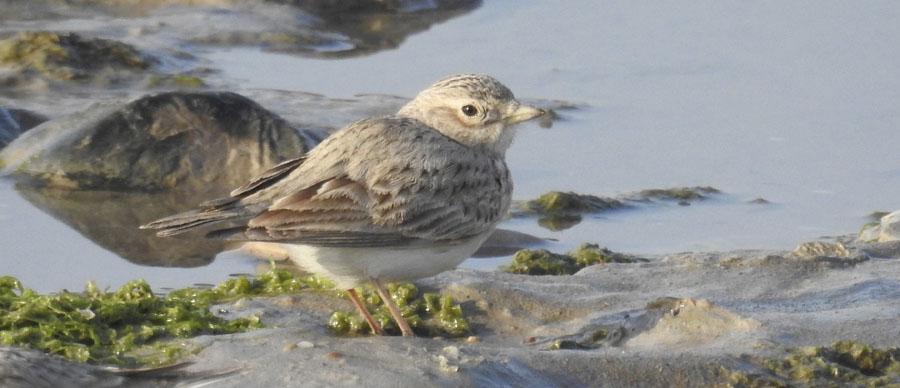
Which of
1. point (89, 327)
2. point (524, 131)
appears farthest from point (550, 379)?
point (524, 131)

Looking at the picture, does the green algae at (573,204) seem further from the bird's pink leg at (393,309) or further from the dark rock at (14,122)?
the bird's pink leg at (393,309)

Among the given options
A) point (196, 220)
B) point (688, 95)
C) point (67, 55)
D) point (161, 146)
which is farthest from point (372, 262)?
point (67, 55)

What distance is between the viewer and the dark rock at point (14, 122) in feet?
36.3

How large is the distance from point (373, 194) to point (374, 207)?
8 centimetres

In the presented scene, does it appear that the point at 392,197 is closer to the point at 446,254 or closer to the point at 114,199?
the point at 446,254

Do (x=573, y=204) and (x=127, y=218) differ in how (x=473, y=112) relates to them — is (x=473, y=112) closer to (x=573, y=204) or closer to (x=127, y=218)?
(x=573, y=204)

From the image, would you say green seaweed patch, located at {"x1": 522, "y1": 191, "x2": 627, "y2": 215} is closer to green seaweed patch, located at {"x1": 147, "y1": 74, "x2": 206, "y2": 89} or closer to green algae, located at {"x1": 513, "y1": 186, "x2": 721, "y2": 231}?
green algae, located at {"x1": 513, "y1": 186, "x2": 721, "y2": 231}

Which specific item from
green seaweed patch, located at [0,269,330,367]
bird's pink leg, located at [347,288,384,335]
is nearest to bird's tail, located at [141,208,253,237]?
green seaweed patch, located at [0,269,330,367]

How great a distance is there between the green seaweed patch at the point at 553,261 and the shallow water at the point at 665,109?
89 cm

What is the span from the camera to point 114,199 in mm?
10242

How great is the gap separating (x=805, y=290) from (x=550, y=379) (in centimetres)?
216

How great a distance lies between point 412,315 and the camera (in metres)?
6.91

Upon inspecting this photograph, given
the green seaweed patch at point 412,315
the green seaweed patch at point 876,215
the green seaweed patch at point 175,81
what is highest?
the green seaweed patch at point 175,81

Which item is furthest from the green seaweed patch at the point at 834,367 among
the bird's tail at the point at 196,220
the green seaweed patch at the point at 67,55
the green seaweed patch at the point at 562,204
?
the green seaweed patch at the point at 67,55
